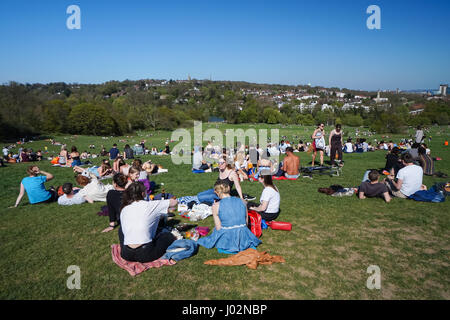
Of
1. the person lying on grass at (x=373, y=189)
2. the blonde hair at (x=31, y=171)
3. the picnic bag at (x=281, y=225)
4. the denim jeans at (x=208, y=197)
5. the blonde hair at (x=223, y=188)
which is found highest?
the blonde hair at (x=223, y=188)

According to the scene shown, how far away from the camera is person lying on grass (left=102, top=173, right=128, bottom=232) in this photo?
5.90 metres

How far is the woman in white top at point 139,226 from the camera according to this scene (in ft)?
15.0

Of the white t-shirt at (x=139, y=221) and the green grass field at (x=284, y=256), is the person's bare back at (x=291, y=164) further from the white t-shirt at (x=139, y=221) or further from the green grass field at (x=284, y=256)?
the white t-shirt at (x=139, y=221)

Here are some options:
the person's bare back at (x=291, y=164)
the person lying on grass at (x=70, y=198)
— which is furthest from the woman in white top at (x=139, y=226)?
the person's bare back at (x=291, y=164)

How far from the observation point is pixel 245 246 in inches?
201

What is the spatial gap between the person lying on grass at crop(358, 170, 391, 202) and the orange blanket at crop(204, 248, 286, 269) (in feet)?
15.1

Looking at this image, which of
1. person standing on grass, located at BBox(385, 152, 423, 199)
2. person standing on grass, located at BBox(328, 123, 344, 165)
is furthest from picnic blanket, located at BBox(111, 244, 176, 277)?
person standing on grass, located at BBox(328, 123, 344, 165)

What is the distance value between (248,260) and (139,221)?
2.03m

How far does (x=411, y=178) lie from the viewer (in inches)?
302

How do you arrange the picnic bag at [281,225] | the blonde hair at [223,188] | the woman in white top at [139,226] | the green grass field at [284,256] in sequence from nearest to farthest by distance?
the green grass field at [284,256] → the woman in white top at [139,226] → the blonde hair at [223,188] → the picnic bag at [281,225]

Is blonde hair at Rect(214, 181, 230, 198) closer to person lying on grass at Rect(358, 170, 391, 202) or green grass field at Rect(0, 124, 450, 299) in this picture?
green grass field at Rect(0, 124, 450, 299)

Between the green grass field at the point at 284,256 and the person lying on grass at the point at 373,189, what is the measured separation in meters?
0.22
